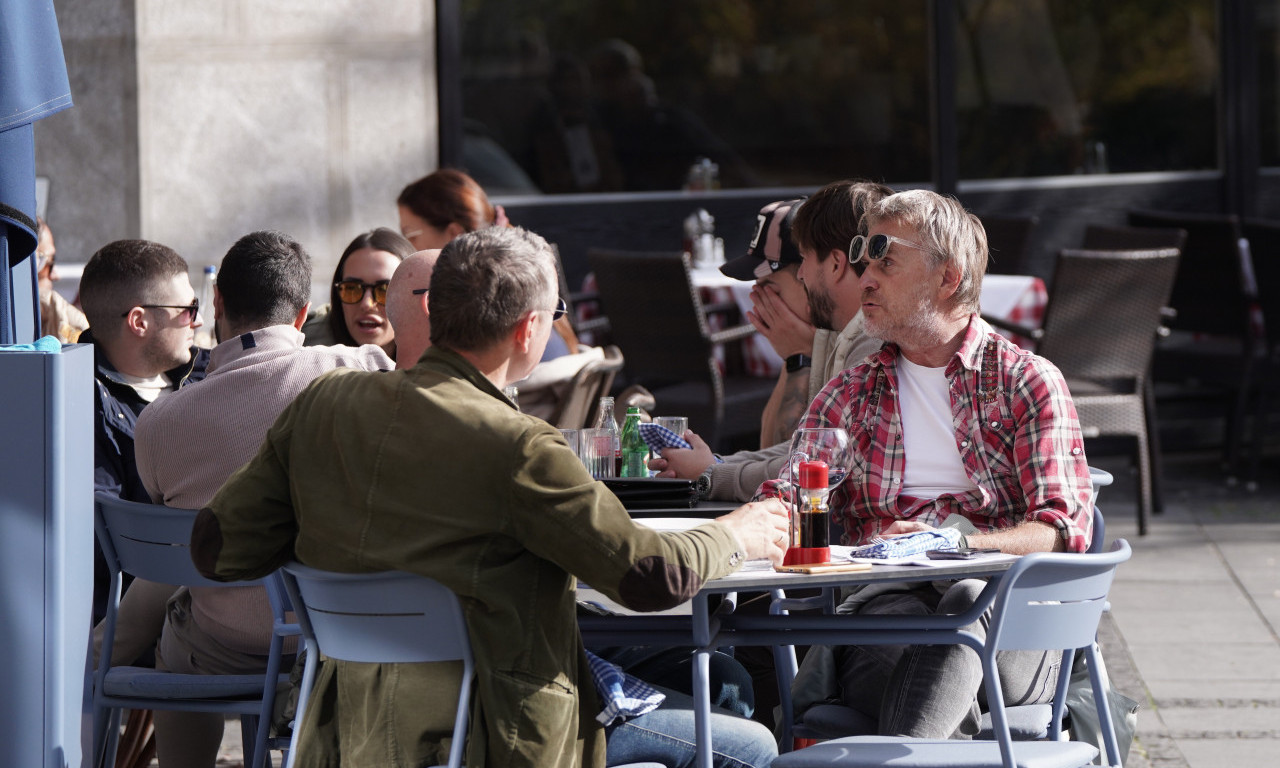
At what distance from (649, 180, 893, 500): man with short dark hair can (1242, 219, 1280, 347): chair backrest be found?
4.08m

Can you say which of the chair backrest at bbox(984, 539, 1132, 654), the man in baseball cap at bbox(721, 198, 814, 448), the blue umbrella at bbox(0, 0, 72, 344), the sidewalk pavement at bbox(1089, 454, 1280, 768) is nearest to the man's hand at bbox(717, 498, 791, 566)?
the chair backrest at bbox(984, 539, 1132, 654)

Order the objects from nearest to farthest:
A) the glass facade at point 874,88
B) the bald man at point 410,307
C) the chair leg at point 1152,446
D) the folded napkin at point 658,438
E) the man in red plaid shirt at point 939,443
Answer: the man in red plaid shirt at point 939,443 < the bald man at point 410,307 < the folded napkin at point 658,438 < the chair leg at point 1152,446 < the glass facade at point 874,88

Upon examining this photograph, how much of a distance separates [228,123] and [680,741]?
5643mm

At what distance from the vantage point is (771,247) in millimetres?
3994

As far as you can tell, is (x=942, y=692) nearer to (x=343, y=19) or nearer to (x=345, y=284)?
(x=345, y=284)

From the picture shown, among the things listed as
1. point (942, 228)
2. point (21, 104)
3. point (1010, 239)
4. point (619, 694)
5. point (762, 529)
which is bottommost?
point (619, 694)

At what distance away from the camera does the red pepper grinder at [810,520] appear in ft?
9.06

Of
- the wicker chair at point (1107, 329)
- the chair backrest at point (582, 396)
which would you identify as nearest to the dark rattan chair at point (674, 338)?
the wicker chair at point (1107, 329)

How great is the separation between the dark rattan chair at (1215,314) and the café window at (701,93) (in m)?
1.79

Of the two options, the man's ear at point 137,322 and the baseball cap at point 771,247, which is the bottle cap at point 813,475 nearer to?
the baseball cap at point 771,247

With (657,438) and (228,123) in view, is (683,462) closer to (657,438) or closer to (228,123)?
(657,438)

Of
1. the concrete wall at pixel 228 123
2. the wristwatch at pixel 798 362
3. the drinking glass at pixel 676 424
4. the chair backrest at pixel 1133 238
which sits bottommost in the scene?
the drinking glass at pixel 676 424

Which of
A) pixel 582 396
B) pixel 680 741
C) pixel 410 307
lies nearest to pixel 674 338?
pixel 582 396

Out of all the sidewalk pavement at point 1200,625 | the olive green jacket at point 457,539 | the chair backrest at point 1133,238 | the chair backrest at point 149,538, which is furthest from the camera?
the chair backrest at point 1133,238
